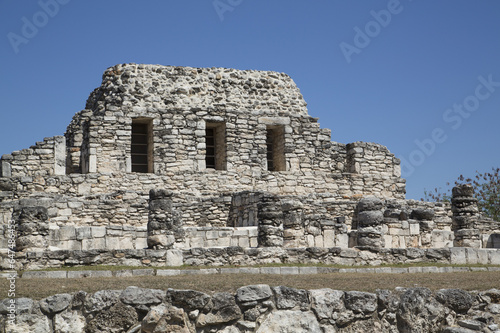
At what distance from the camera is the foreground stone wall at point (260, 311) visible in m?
9.20

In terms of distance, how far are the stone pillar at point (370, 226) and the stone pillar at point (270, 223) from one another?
207 centimetres

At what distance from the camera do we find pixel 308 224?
18.0 m

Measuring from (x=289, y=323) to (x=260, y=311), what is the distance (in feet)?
1.44

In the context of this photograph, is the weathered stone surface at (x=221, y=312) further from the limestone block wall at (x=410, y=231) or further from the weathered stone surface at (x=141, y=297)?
the limestone block wall at (x=410, y=231)

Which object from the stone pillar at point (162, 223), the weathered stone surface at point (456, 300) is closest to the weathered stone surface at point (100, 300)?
the weathered stone surface at point (456, 300)

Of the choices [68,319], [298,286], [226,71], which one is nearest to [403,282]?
[298,286]

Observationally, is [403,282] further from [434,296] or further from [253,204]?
[253,204]

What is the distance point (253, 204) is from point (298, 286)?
29.8 feet

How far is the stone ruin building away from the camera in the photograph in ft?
54.3

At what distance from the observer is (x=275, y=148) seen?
974 inches

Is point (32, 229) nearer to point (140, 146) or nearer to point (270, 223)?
point (270, 223)

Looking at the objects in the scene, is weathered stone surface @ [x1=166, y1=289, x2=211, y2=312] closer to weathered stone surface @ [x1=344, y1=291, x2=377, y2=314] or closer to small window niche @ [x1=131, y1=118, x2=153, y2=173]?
weathered stone surface @ [x1=344, y1=291, x2=377, y2=314]

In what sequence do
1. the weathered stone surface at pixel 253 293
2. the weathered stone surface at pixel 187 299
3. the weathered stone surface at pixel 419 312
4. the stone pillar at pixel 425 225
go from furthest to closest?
the stone pillar at pixel 425 225, the weathered stone surface at pixel 419 312, the weathered stone surface at pixel 253 293, the weathered stone surface at pixel 187 299

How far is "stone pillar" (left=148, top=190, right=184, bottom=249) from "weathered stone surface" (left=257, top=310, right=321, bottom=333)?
20.6ft
